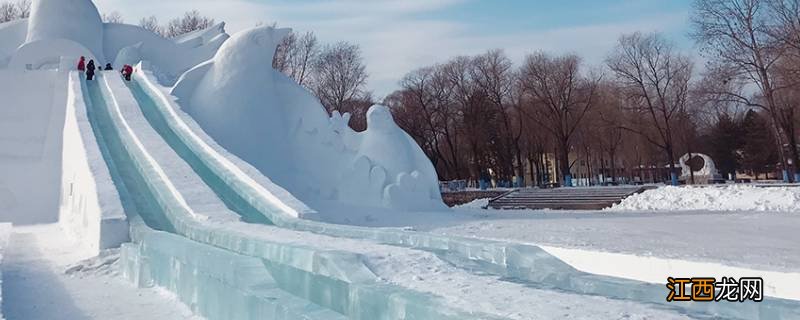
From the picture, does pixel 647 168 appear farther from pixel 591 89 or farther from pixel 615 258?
pixel 615 258

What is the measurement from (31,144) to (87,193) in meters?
7.24

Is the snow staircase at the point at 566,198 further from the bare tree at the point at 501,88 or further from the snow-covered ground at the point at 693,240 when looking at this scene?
the bare tree at the point at 501,88

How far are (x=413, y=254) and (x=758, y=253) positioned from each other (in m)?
4.03

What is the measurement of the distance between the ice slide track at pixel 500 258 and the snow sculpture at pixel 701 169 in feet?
84.1

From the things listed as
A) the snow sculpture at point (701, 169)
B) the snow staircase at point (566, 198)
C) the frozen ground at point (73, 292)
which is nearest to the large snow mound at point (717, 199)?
the snow staircase at point (566, 198)

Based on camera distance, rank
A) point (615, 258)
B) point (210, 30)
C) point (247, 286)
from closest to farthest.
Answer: point (247, 286)
point (615, 258)
point (210, 30)

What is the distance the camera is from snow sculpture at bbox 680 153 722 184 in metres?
31.0

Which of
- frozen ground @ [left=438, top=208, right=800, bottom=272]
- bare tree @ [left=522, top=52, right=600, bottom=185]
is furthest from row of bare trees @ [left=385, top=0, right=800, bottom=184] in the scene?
frozen ground @ [left=438, top=208, right=800, bottom=272]

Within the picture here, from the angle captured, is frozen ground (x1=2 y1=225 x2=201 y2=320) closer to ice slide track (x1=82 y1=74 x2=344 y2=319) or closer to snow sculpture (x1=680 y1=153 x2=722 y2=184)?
ice slide track (x1=82 y1=74 x2=344 y2=319)

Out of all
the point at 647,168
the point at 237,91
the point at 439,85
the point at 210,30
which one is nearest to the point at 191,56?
the point at 210,30

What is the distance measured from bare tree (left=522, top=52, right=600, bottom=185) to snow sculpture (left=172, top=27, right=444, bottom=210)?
16258 millimetres

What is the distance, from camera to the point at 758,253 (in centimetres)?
629

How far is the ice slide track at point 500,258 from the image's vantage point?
3.03 metres

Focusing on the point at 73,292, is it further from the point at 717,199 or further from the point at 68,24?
the point at 68,24
